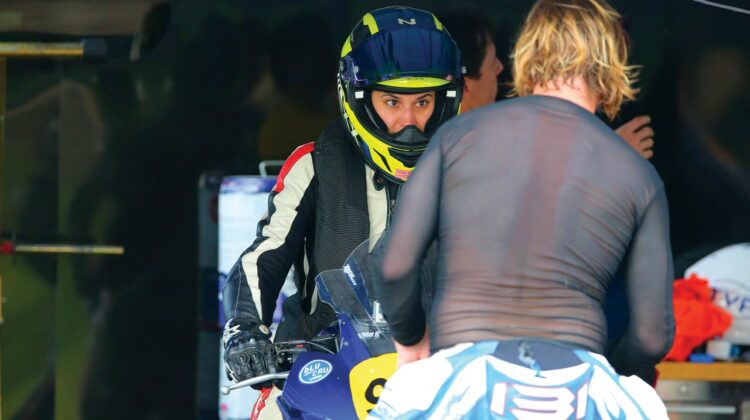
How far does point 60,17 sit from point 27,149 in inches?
18.8

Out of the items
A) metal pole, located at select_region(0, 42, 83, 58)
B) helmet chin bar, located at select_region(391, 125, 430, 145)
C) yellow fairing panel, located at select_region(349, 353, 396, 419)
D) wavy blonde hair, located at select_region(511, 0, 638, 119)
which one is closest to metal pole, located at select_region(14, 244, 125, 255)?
metal pole, located at select_region(0, 42, 83, 58)

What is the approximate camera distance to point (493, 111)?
8.50ft

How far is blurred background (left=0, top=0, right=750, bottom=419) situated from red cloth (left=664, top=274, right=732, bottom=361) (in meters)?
0.28

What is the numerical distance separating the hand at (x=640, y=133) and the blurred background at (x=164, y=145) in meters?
0.04

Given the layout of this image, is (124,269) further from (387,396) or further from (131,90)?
(387,396)

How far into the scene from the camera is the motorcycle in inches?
113

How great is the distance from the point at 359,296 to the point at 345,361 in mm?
168

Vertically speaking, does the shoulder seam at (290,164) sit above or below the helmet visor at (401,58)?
below

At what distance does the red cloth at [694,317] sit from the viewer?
195 inches

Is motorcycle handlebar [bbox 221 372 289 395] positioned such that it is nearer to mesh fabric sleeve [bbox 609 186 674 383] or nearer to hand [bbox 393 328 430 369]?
hand [bbox 393 328 430 369]

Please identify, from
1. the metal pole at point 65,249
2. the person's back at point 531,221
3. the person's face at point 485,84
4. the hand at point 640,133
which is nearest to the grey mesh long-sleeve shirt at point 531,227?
the person's back at point 531,221

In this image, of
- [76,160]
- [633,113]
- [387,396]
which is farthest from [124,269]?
[387,396]

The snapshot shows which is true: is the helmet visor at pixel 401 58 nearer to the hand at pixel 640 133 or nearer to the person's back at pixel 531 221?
the person's back at pixel 531 221

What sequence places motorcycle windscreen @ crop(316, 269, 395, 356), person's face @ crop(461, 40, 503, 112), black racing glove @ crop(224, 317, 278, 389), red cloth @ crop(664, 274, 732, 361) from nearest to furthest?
motorcycle windscreen @ crop(316, 269, 395, 356) → black racing glove @ crop(224, 317, 278, 389) → red cloth @ crop(664, 274, 732, 361) → person's face @ crop(461, 40, 503, 112)
